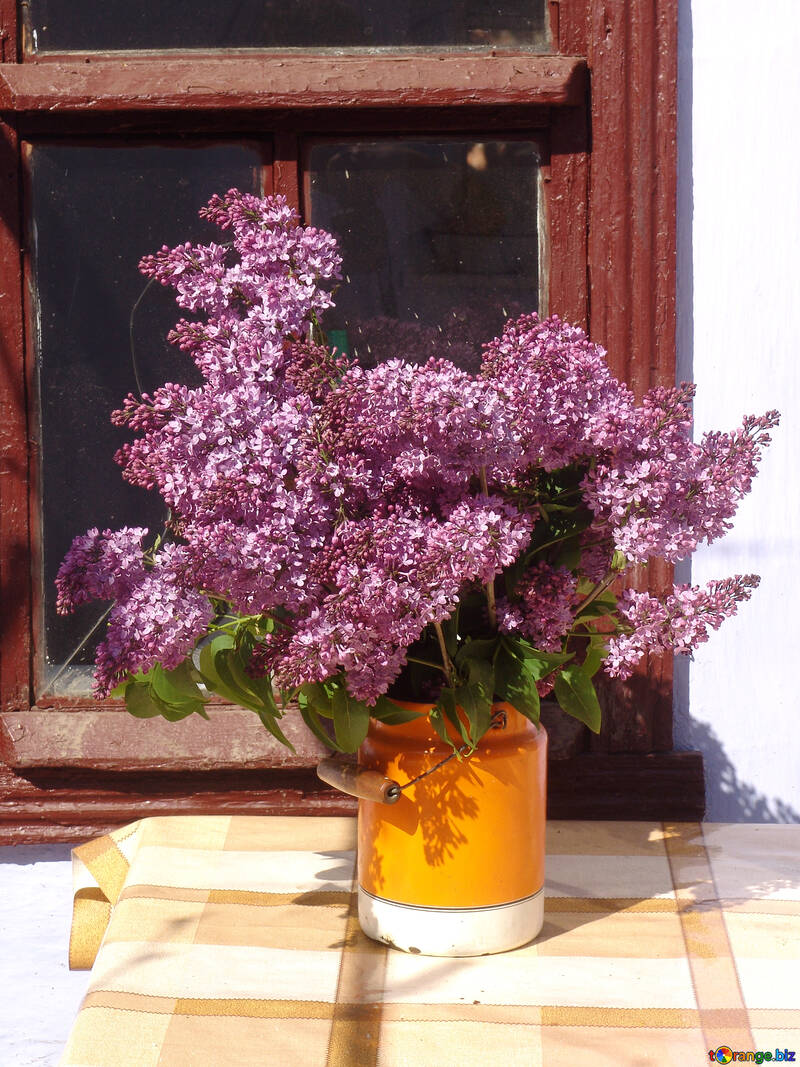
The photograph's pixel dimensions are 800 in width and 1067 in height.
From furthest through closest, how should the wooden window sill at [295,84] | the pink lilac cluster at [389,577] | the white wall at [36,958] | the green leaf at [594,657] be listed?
the wooden window sill at [295,84] → the white wall at [36,958] → the green leaf at [594,657] → the pink lilac cluster at [389,577]

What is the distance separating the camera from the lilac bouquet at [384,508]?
1111 mm

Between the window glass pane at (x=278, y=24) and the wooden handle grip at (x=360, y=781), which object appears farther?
the window glass pane at (x=278, y=24)

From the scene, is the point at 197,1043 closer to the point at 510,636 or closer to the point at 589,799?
the point at 510,636

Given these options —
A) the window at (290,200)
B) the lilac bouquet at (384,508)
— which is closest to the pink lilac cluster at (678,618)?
the lilac bouquet at (384,508)

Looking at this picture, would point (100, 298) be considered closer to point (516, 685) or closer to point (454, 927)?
point (516, 685)

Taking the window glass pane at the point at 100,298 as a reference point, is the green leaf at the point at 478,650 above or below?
below

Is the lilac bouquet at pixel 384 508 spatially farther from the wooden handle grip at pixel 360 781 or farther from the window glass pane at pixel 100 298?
the window glass pane at pixel 100 298

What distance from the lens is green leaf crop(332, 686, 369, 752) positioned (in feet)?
4.19

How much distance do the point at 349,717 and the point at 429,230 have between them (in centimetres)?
94

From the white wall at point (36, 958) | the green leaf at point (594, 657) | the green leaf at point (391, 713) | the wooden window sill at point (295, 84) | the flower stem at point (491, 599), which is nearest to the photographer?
the flower stem at point (491, 599)

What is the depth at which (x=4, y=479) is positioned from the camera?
6.29 feet

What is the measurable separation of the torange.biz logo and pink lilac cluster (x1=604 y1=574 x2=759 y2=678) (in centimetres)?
38

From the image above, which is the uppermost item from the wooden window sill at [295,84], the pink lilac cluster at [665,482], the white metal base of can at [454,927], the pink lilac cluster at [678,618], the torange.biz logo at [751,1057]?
the wooden window sill at [295,84]

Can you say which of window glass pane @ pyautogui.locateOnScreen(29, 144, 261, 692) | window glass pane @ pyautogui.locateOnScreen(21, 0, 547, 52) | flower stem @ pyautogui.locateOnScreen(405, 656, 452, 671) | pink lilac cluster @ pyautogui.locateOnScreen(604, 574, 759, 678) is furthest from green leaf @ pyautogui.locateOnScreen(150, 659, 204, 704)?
window glass pane @ pyautogui.locateOnScreen(21, 0, 547, 52)
